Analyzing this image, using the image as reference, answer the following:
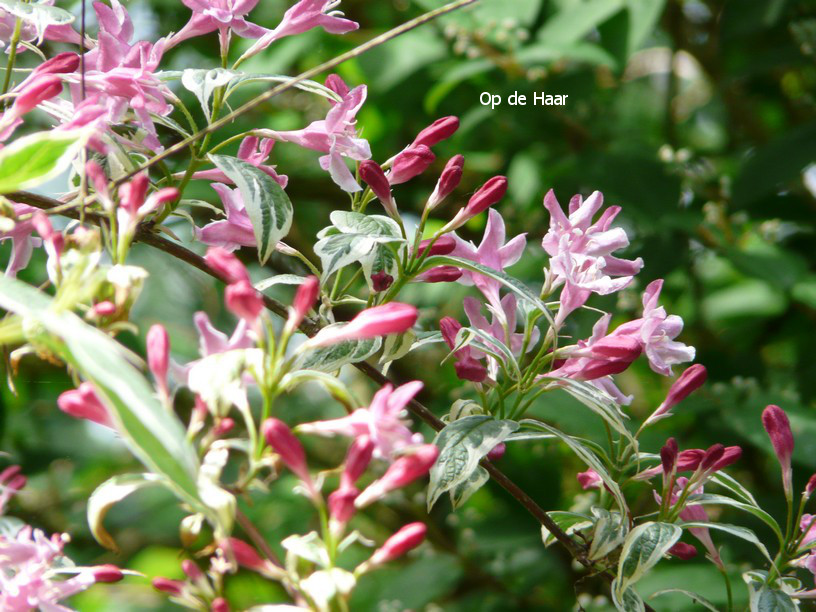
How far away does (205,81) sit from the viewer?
0.55 meters

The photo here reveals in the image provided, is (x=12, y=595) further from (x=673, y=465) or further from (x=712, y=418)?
(x=712, y=418)

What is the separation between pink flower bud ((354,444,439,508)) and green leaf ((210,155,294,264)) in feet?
0.53

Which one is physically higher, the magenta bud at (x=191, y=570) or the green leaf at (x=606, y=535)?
the magenta bud at (x=191, y=570)

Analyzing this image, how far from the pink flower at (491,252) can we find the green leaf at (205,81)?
18 centimetres

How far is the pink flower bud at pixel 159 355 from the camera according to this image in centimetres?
40

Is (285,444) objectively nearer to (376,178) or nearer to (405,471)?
(405,471)

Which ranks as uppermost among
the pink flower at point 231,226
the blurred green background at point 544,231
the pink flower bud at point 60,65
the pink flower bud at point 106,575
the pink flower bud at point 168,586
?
the pink flower bud at point 60,65

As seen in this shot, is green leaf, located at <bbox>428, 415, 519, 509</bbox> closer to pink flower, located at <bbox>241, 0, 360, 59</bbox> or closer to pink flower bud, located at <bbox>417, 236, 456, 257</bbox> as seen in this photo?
pink flower bud, located at <bbox>417, 236, 456, 257</bbox>

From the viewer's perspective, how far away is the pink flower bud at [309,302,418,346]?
16.2 inches

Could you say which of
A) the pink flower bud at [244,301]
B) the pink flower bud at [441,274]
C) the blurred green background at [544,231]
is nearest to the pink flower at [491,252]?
the pink flower bud at [441,274]

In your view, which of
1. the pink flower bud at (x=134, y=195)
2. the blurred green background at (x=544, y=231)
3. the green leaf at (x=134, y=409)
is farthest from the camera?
the blurred green background at (x=544, y=231)

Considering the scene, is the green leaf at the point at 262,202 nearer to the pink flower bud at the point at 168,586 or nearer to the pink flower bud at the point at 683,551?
the pink flower bud at the point at 168,586

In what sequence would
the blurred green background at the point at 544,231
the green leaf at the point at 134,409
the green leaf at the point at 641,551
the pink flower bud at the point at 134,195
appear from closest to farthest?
1. the green leaf at the point at 134,409
2. the pink flower bud at the point at 134,195
3. the green leaf at the point at 641,551
4. the blurred green background at the point at 544,231

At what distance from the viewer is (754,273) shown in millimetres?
1220
